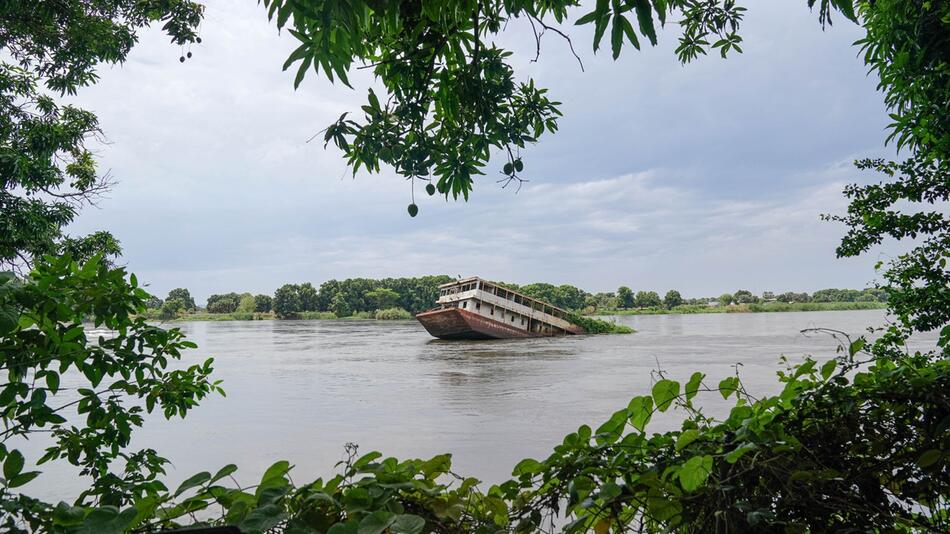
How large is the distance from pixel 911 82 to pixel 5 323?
2.92 metres

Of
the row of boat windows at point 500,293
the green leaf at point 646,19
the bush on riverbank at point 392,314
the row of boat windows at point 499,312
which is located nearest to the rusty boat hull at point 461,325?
the row of boat windows at point 499,312

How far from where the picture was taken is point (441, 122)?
1.43m

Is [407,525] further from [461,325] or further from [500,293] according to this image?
[500,293]

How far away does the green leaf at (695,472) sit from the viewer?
583 mm

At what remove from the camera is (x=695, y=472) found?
1.95ft

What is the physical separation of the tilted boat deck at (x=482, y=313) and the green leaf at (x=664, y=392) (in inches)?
669

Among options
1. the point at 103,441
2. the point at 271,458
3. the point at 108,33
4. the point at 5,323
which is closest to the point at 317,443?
the point at 271,458

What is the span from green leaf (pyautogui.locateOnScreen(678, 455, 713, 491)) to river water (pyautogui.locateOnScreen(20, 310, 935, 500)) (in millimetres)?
949

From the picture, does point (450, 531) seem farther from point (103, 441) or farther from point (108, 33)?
point (108, 33)

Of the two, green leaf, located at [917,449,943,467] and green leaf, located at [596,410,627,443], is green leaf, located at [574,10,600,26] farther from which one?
green leaf, located at [917,449,943,467]

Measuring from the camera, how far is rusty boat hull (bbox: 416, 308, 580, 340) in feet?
59.0

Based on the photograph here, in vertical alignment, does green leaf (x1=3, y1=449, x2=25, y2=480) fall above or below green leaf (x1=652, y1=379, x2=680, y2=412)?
below

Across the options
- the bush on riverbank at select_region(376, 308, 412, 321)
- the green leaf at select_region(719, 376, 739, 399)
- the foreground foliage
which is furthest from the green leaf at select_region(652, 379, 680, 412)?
the bush on riverbank at select_region(376, 308, 412, 321)

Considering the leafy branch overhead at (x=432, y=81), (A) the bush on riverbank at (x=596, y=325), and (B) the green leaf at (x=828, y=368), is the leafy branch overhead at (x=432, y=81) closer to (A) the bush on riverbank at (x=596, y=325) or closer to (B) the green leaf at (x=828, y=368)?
(B) the green leaf at (x=828, y=368)
